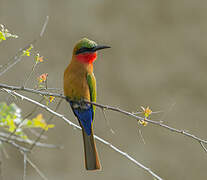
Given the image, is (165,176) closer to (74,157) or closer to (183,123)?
(183,123)

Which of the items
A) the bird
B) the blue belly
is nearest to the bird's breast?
the bird

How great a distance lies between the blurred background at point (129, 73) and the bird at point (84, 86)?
2.48m

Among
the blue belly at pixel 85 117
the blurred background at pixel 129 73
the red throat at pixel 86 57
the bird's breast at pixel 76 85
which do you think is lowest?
the blue belly at pixel 85 117

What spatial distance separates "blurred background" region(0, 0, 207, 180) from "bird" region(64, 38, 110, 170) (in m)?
2.48

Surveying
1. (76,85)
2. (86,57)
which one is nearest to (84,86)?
(76,85)

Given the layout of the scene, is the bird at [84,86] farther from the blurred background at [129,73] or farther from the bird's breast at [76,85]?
the blurred background at [129,73]

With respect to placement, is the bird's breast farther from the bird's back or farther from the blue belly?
the blue belly

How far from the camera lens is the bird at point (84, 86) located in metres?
2.56

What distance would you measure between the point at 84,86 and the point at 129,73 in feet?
9.09

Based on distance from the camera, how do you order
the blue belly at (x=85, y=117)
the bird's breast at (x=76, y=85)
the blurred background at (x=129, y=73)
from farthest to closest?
the blurred background at (x=129, y=73), the blue belly at (x=85, y=117), the bird's breast at (x=76, y=85)

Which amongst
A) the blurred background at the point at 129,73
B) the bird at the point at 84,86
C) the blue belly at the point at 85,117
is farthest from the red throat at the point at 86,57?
the blurred background at the point at 129,73

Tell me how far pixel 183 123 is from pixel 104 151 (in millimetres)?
1064

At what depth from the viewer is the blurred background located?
17.0ft

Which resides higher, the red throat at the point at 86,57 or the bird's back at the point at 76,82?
the red throat at the point at 86,57
